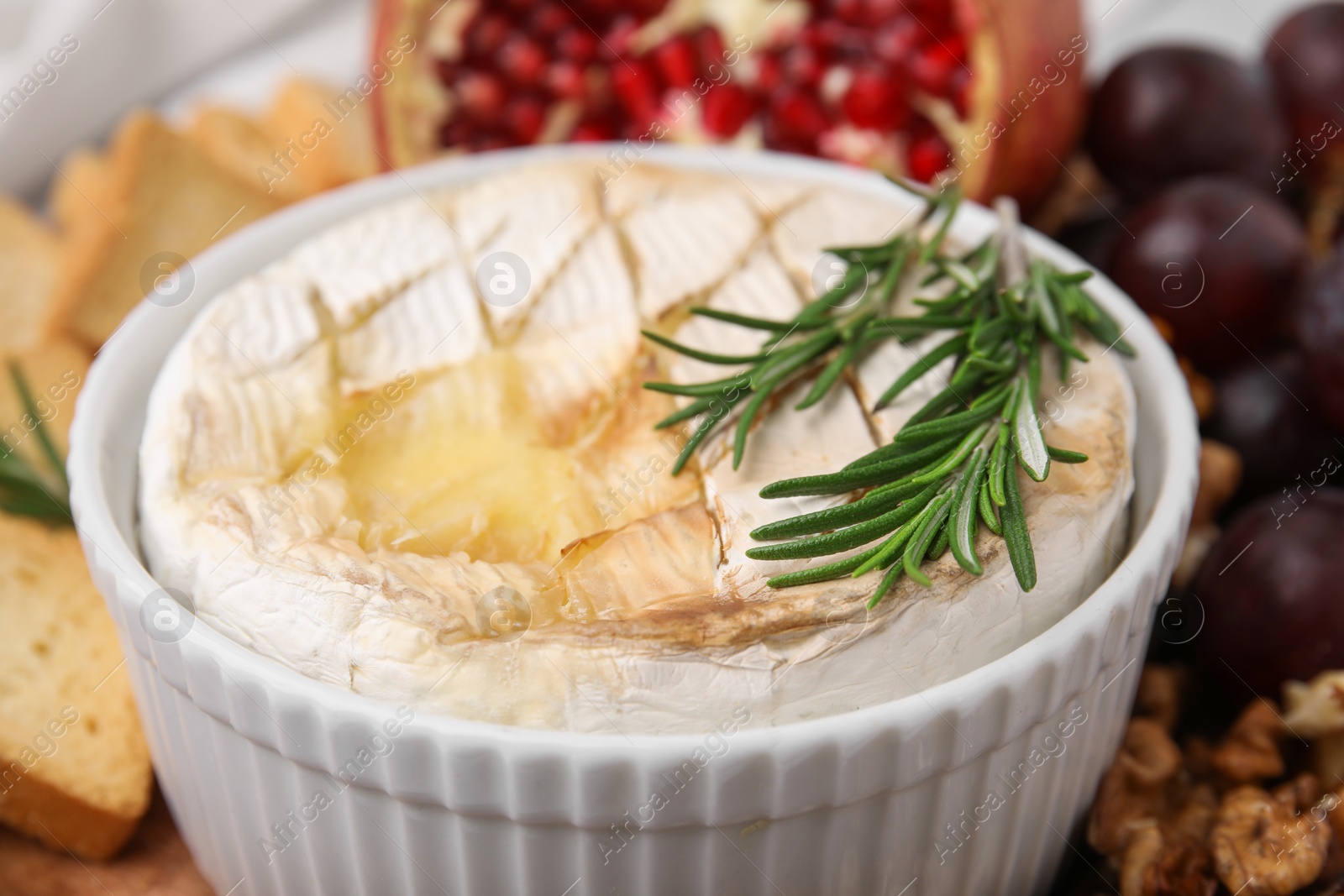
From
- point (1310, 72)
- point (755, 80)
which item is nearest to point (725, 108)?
point (755, 80)

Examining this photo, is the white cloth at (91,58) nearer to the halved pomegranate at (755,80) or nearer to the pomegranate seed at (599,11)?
the halved pomegranate at (755,80)

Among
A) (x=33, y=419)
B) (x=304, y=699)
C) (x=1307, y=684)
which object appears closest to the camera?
(x=304, y=699)

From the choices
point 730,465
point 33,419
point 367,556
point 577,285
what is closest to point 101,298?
point 33,419

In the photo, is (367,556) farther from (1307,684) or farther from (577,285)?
(1307,684)

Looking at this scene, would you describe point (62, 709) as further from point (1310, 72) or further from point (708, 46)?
point (1310, 72)

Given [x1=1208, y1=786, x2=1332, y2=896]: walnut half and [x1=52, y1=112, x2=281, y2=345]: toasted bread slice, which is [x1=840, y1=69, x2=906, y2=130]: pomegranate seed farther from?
[x1=1208, y1=786, x2=1332, y2=896]: walnut half

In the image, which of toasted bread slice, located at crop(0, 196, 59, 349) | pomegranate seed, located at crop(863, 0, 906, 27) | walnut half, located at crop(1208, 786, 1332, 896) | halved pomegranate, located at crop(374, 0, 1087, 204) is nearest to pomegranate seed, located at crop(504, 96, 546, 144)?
halved pomegranate, located at crop(374, 0, 1087, 204)
